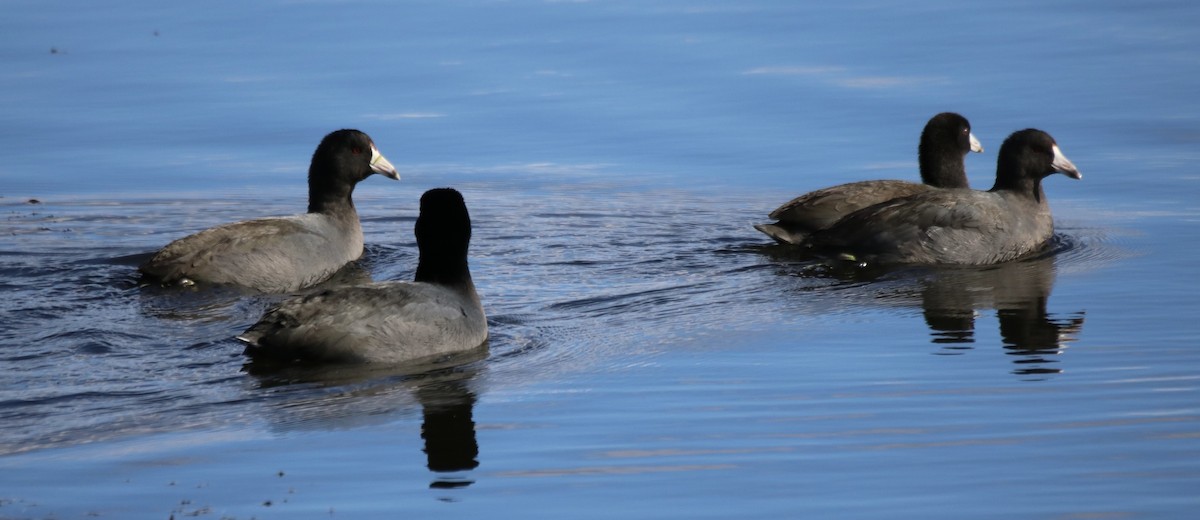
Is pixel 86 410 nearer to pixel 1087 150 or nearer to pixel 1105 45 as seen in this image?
pixel 1087 150

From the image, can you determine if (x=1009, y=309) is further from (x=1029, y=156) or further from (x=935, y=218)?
(x=1029, y=156)

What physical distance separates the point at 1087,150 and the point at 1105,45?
13.6ft

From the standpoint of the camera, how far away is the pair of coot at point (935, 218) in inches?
470

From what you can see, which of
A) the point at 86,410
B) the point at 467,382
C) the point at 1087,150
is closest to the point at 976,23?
the point at 1087,150

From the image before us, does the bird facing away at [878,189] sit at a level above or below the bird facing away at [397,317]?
above

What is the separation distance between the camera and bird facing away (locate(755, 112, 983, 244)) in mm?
12453

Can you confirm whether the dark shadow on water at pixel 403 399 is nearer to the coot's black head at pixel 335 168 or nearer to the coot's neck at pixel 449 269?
the coot's neck at pixel 449 269

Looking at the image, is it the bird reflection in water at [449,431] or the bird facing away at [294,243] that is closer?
the bird reflection in water at [449,431]

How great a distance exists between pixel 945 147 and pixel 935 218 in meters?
1.65

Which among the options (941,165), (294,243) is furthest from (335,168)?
(941,165)

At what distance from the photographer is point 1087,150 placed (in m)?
15.1

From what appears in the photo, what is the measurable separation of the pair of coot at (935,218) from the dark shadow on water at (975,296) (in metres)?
0.12

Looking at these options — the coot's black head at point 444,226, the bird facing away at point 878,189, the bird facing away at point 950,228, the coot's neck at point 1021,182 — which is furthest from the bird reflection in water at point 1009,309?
the coot's black head at point 444,226

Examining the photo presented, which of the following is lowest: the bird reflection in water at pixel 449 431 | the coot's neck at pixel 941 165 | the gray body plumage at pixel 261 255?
the bird reflection in water at pixel 449 431
